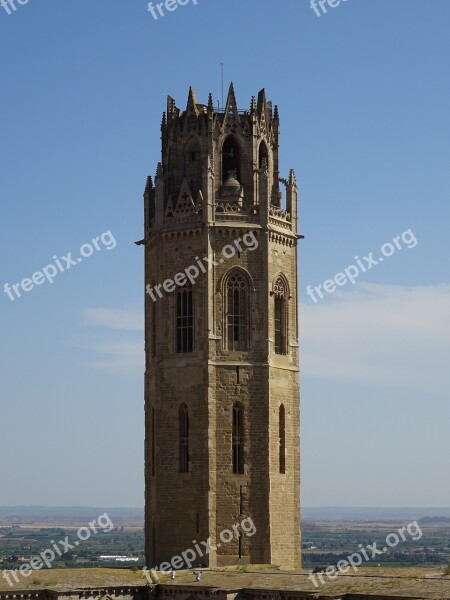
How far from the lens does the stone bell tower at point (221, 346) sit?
57.9 m

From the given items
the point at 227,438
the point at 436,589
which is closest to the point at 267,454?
the point at 227,438

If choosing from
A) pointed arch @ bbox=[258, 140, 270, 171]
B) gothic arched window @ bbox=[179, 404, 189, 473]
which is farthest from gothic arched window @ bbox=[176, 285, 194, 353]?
pointed arch @ bbox=[258, 140, 270, 171]

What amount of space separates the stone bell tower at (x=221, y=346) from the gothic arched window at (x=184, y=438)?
0.15ft

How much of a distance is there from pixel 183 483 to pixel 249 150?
15.7 m

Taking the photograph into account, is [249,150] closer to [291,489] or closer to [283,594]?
[291,489]

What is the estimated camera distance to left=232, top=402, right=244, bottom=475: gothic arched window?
5825cm

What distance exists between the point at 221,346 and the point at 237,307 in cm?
198

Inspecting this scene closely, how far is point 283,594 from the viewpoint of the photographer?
4862cm

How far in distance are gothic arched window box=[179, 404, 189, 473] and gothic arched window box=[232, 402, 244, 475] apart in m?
2.15
